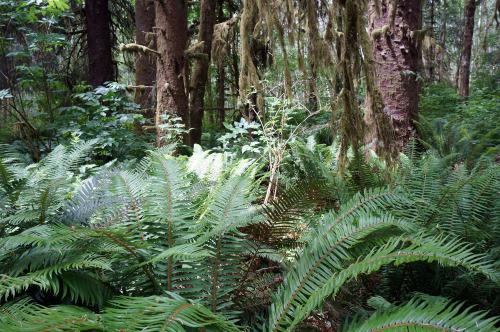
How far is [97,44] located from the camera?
6840 mm

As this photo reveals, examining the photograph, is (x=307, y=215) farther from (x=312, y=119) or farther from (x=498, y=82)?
(x=498, y=82)

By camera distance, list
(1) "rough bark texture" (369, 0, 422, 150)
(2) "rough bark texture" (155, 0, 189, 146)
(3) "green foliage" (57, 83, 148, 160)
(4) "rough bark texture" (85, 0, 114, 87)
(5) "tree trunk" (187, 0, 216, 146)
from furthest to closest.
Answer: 1. (4) "rough bark texture" (85, 0, 114, 87)
2. (5) "tree trunk" (187, 0, 216, 146)
3. (3) "green foliage" (57, 83, 148, 160)
4. (2) "rough bark texture" (155, 0, 189, 146)
5. (1) "rough bark texture" (369, 0, 422, 150)

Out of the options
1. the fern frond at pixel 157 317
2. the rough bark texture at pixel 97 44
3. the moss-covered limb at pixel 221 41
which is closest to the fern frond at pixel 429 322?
the fern frond at pixel 157 317

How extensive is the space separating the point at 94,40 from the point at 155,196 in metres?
6.64

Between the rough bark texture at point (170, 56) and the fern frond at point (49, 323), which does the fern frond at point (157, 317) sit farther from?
the rough bark texture at point (170, 56)

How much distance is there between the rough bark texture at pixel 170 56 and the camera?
14.1ft

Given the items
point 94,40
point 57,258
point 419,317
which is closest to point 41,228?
point 57,258

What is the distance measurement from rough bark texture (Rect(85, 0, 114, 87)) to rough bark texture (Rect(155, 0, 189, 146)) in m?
3.13

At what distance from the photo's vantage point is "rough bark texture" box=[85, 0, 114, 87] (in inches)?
268

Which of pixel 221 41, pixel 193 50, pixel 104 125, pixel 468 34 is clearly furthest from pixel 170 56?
pixel 468 34

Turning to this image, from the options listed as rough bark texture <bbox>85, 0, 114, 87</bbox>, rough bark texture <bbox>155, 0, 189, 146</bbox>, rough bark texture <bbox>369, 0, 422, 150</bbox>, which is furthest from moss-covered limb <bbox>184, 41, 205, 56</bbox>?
rough bark texture <bbox>85, 0, 114, 87</bbox>

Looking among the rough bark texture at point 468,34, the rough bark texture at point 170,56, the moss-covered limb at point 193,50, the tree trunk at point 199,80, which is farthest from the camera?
the rough bark texture at point 468,34

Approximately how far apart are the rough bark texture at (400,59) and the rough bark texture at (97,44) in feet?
17.8

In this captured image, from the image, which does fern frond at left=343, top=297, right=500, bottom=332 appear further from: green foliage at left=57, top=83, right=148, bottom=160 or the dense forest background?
green foliage at left=57, top=83, right=148, bottom=160
